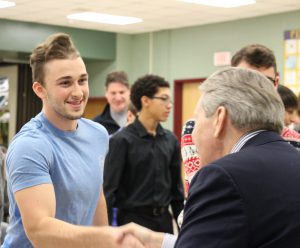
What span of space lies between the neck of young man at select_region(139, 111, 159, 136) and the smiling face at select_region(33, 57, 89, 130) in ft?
6.72

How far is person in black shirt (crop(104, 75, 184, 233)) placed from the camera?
15.0ft

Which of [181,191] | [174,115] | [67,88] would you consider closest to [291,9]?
[174,115]

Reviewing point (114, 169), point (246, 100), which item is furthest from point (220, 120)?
point (114, 169)

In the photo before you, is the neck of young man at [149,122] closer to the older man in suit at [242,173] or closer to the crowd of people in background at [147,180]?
the crowd of people in background at [147,180]

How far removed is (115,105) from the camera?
604 centimetres

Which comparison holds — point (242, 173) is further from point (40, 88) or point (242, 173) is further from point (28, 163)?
point (40, 88)

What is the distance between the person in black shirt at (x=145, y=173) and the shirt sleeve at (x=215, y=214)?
9.25 feet

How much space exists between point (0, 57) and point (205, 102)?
32.0 ft

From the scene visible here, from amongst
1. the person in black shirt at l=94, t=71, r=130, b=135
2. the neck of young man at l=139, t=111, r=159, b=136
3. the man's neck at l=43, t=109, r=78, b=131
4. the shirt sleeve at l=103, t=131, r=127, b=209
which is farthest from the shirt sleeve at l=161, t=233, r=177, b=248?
the person in black shirt at l=94, t=71, r=130, b=135

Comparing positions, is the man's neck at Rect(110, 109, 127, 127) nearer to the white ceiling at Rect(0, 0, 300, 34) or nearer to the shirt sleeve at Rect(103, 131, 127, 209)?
the shirt sleeve at Rect(103, 131, 127, 209)

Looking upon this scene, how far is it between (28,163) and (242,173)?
107 cm

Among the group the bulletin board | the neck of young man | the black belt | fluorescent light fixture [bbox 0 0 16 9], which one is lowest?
the black belt

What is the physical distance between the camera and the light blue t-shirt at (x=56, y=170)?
8.27 ft

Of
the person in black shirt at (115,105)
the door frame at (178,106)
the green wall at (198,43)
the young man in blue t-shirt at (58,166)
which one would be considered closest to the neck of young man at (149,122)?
the person in black shirt at (115,105)
